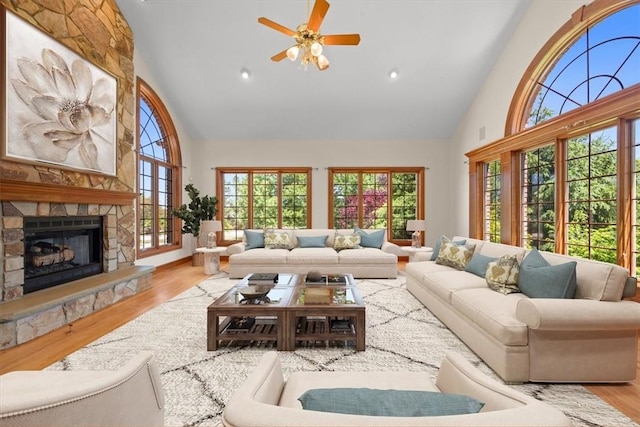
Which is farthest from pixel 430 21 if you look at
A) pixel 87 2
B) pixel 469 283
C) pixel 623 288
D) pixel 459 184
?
pixel 87 2

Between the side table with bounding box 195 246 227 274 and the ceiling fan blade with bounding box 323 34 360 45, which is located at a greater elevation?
the ceiling fan blade with bounding box 323 34 360 45

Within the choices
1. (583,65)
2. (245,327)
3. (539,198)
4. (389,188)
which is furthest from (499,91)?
(245,327)

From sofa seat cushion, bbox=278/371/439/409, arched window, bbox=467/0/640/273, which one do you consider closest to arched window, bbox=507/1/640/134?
arched window, bbox=467/0/640/273

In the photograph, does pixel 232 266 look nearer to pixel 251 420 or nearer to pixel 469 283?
pixel 469 283

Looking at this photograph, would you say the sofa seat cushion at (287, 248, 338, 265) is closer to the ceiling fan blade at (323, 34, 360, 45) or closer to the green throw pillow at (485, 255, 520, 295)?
the green throw pillow at (485, 255, 520, 295)

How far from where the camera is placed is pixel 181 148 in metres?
6.83

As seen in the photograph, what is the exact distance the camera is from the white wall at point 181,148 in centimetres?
540

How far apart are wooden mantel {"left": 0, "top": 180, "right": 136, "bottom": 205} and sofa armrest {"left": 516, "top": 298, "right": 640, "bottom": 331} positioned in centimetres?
457

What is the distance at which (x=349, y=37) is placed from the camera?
342 cm

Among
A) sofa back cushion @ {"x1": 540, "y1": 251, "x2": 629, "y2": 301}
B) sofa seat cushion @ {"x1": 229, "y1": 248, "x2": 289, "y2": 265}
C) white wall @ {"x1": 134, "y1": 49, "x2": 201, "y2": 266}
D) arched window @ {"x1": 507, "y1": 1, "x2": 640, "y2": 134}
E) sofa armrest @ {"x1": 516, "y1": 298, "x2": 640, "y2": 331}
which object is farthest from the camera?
white wall @ {"x1": 134, "y1": 49, "x2": 201, "y2": 266}

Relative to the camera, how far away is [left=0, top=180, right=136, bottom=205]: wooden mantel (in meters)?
3.03

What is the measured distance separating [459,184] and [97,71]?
22.0 ft

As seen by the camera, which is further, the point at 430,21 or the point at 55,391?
the point at 430,21

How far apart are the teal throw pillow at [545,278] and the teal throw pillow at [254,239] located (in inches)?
170
